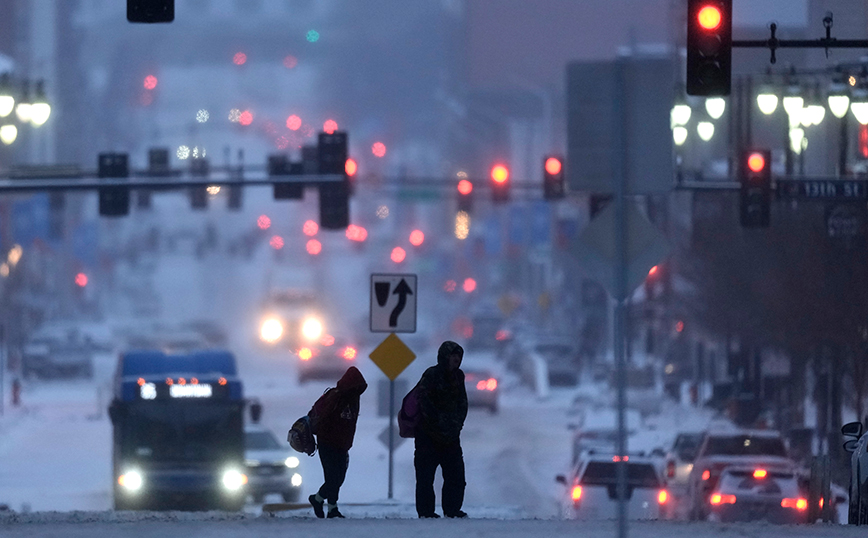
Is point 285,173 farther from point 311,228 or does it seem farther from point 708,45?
point 311,228

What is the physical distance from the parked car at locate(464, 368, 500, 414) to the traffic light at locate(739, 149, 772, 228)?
58.7ft

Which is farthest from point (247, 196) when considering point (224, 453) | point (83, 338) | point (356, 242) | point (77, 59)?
point (224, 453)

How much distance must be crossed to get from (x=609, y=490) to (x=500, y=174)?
Result: 665 inches

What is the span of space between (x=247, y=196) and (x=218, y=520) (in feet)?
466

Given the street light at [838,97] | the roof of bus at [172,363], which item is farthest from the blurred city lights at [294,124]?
the roof of bus at [172,363]

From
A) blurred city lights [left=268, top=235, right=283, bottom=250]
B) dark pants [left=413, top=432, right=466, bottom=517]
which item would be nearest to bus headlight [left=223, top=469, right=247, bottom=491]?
dark pants [left=413, top=432, right=466, bottom=517]

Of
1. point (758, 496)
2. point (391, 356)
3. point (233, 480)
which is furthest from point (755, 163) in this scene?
point (233, 480)

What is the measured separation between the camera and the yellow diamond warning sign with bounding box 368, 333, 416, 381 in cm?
2059

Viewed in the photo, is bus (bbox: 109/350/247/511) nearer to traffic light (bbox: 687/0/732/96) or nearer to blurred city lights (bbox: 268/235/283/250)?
traffic light (bbox: 687/0/732/96)

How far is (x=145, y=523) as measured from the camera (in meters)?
13.6

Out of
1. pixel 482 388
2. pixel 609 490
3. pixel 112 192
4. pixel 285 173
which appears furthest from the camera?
pixel 482 388

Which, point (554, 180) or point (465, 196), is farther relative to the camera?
point (465, 196)

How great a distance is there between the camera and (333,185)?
31.4m

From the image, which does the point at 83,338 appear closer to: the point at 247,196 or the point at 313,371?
the point at 313,371
